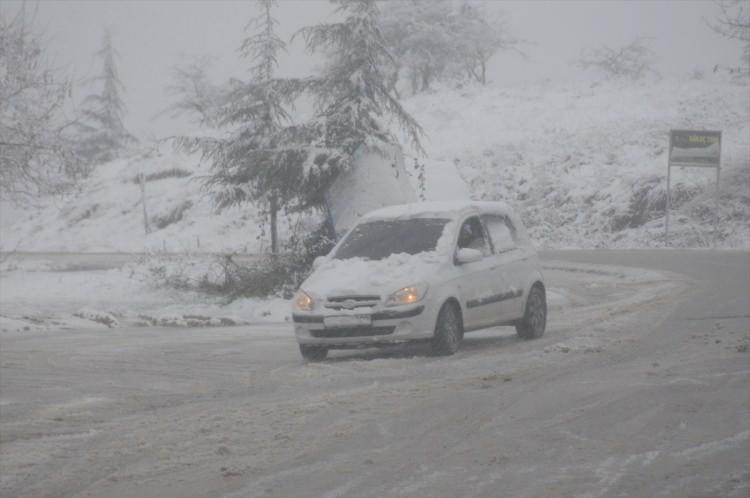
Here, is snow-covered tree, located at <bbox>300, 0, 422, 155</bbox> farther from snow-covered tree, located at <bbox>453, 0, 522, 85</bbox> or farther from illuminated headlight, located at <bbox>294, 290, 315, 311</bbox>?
snow-covered tree, located at <bbox>453, 0, 522, 85</bbox>

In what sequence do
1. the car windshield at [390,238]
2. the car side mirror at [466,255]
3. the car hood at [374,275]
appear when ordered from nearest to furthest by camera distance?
the car hood at [374,275]
the car side mirror at [466,255]
the car windshield at [390,238]

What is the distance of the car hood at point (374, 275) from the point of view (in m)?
12.1

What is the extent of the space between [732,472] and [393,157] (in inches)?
653

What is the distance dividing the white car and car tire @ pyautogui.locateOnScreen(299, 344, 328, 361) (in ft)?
0.03

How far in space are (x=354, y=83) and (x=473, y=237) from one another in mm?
9673

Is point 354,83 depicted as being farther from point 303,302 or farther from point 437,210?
point 303,302

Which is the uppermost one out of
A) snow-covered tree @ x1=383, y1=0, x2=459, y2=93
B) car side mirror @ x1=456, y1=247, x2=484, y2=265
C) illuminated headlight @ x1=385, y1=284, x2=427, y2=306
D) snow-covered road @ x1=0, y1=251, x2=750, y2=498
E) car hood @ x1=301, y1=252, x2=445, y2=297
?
snow-covered tree @ x1=383, y1=0, x2=459, y2=93

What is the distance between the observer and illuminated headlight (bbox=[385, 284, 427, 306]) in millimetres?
11961

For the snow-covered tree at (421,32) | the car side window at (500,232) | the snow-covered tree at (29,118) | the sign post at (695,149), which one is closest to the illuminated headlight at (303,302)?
the car side window at (500,232)

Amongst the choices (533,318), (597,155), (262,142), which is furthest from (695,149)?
(533,318)

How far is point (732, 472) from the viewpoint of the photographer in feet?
21.2

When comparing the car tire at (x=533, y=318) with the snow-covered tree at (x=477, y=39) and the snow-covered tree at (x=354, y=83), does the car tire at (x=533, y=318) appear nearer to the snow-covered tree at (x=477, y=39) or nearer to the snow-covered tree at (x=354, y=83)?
the snow-covered tree at (x=354, y=83)

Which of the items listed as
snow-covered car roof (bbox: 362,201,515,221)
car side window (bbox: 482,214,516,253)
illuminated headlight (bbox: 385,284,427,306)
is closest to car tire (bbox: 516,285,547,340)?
car side window (bbox: 482,214,516,253)

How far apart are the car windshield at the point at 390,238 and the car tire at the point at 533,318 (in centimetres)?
154
